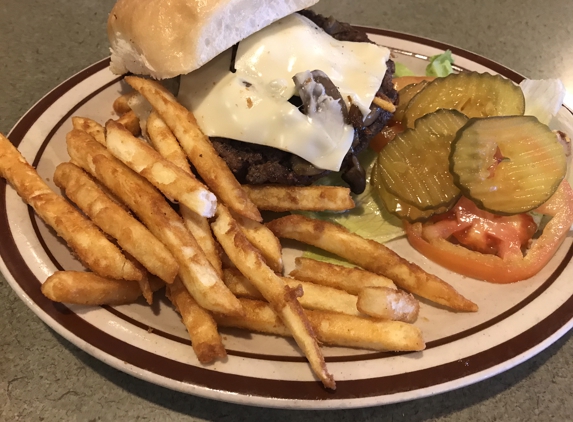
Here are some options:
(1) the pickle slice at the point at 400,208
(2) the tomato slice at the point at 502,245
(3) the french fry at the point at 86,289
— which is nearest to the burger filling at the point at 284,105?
(1) the pickle slice at the point at 400,208

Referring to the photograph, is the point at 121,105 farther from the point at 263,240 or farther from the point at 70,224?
the point at 263,240

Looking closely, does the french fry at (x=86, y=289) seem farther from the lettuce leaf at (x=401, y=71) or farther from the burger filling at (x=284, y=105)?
the lettuce leaf at (x=401, y=71)

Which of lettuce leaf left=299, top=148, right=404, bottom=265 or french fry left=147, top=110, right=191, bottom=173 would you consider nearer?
french fry left=147, top=110, right=191, bottom=173

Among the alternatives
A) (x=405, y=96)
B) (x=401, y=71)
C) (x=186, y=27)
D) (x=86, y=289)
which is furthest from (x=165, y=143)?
(x=401, y=71)

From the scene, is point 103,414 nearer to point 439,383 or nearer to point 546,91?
point 439,383

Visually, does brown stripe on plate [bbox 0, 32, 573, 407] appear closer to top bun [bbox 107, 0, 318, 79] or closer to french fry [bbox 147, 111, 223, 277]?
french fry [bbox 147, 111, 223, 277]

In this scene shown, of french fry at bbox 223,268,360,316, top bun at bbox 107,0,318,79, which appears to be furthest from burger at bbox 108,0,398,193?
french fry at bbox 223,268,360,316
